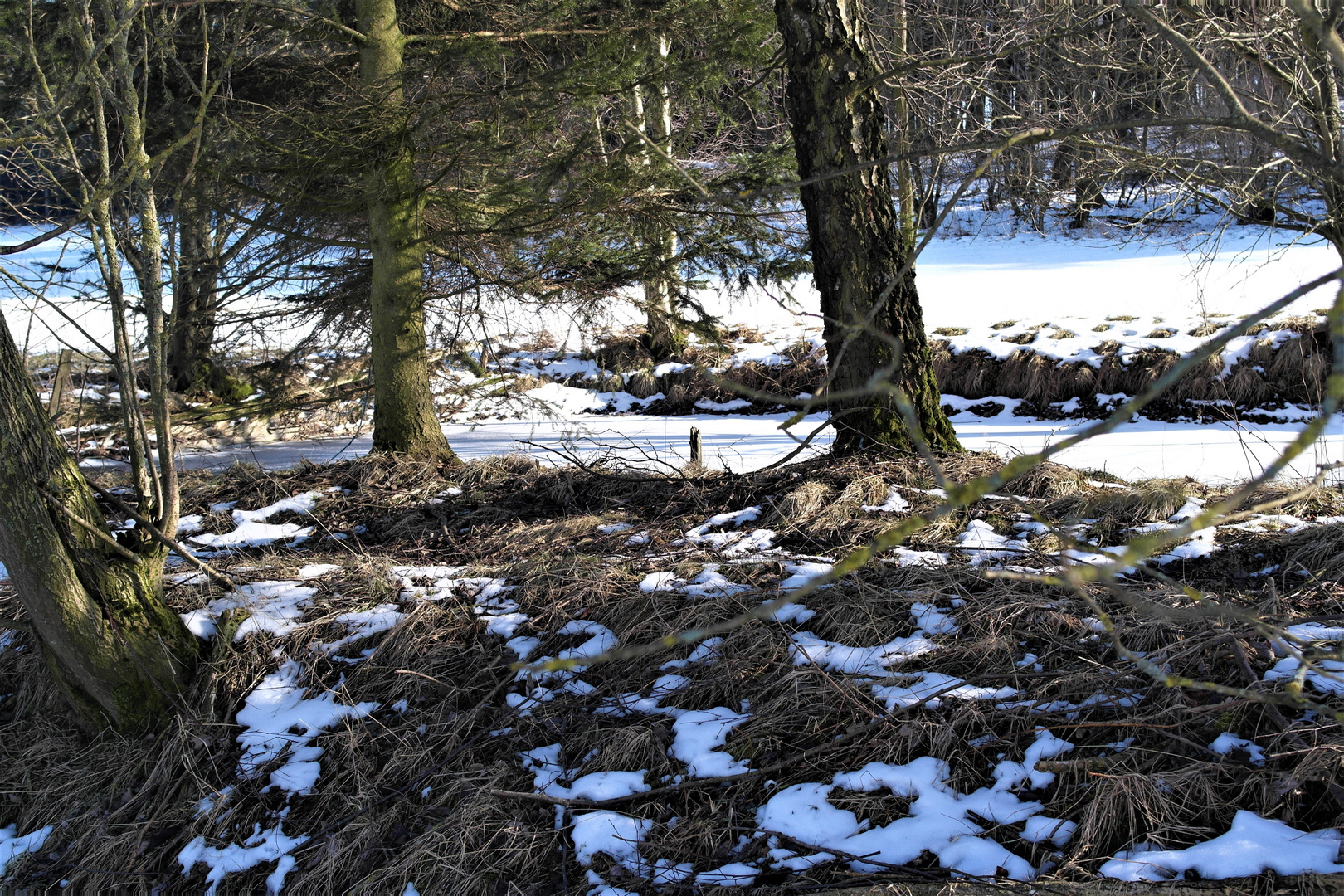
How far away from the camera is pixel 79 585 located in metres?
3.21

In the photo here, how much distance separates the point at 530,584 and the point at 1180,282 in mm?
11362

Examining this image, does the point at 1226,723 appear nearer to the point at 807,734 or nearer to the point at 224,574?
the point at 807,734

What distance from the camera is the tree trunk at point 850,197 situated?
14.1 ft

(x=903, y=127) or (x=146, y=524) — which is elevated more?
(x=903, y=127)

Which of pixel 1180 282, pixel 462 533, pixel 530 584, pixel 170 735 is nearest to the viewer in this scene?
pixel 170 735

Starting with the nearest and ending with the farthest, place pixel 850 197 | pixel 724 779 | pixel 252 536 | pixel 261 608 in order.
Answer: pixel 724 779 < pixel 261 608 < pixel 850 197 < pixel 252 536

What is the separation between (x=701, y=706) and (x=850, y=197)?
8.57 feet

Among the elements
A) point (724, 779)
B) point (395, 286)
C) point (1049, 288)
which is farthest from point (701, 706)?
point (1049, 288)

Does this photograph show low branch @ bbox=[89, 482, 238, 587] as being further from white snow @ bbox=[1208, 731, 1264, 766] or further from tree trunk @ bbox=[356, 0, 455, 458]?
white snow @ bbox=[1208, 731, 1264, 766]

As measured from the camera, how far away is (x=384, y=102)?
495 cm

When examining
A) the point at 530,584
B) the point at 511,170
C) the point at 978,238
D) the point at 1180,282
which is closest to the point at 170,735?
the point at 530,584

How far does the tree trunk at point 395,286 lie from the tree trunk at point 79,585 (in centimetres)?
236

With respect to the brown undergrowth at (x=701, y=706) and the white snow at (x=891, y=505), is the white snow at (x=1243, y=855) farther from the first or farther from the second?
the white snow at (x=891, y=505)

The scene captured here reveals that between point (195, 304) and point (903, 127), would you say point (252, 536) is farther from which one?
point (903, 127)
